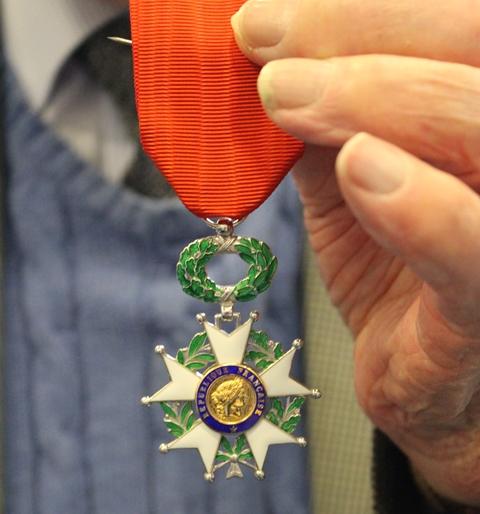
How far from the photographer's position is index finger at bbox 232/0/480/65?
1.87 feet

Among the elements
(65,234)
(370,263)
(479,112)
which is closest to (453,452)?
(370,263)

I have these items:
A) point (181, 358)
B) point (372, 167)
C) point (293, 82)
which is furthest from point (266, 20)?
point (181, 358)

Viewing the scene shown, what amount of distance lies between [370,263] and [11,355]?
1.80ft

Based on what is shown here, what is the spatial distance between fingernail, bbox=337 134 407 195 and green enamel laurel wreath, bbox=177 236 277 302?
193 mm

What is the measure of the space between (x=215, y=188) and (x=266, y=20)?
0.15 metres

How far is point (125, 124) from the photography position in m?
1.07

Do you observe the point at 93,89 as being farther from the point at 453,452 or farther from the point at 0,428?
the point at 453,452

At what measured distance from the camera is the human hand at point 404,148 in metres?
0.48

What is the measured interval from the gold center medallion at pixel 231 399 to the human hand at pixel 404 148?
15 cm

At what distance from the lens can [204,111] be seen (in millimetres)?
668

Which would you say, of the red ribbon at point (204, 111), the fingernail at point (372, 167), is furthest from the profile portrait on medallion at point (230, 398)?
the fingernail at point (372, 167)

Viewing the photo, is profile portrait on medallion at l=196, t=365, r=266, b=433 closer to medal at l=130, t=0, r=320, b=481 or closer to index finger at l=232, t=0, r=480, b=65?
medal at l=130, t=0, r=320, b=481

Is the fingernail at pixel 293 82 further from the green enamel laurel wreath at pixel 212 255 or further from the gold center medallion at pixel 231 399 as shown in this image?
the gold center medallion at pixel 231 399

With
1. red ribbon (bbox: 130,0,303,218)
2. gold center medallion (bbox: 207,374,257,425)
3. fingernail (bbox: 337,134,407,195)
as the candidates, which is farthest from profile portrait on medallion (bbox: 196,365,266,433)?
fingernail (bbox: 337,134,407,195)
